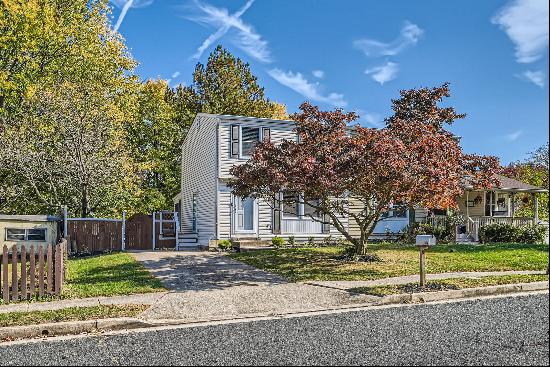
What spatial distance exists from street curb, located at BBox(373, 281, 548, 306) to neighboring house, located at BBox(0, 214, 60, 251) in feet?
42.1

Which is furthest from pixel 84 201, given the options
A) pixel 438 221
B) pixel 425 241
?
pixel 438 221

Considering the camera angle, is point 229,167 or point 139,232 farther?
point 139,232

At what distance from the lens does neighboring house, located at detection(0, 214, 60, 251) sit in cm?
1723

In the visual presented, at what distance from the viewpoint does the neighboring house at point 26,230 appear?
17.2m

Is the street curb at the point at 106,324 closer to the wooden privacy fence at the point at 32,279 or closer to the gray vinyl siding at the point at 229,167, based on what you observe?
the wooden privacy fence at the point at 32,279

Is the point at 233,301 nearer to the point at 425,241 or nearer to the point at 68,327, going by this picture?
the point at 68,327

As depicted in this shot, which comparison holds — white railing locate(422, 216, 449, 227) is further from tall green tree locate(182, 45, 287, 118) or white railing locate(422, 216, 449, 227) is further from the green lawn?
tall green tree locate(182, 45, 287, 118)

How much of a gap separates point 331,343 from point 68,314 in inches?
186

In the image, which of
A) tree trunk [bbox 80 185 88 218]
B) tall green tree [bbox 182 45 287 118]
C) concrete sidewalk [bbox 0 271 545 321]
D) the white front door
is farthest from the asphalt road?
tall green tree [bbox 182 45 287 118]

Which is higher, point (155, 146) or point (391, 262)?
point (155, 146)

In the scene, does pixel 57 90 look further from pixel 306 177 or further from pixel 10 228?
pixel 306 177

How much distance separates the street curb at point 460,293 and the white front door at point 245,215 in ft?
46.5

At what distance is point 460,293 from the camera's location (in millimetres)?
11086

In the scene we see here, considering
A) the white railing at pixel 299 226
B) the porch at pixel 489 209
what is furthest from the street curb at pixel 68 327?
the porch at pixel 489 209
